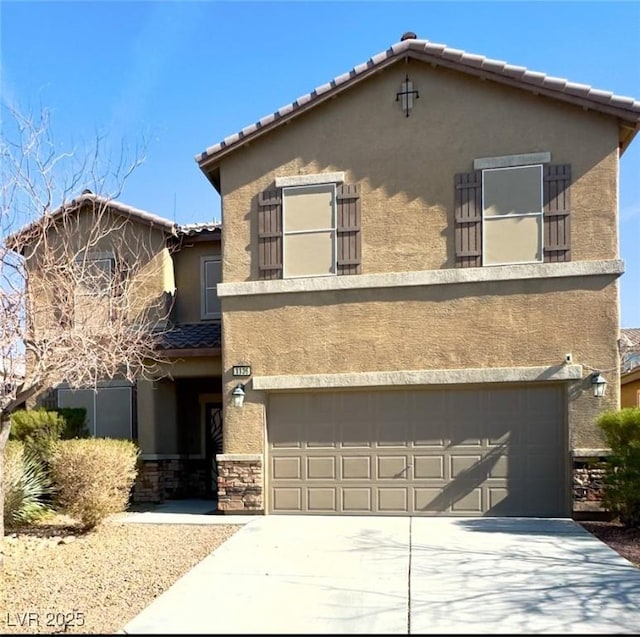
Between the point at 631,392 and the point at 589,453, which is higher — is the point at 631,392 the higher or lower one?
the higher one

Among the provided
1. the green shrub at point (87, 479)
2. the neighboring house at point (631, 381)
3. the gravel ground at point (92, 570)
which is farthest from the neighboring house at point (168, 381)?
the neighboring house at point (631, 381)

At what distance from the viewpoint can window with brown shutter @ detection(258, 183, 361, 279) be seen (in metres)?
10.9

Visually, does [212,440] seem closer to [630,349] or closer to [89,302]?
[89,302]

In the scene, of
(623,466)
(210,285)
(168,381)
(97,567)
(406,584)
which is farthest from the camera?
(210,285)

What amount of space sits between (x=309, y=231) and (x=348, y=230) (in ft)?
2.41

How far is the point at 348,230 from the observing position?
1088 centimetres

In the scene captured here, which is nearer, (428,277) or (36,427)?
(428,277)

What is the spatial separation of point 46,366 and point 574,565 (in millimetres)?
7258

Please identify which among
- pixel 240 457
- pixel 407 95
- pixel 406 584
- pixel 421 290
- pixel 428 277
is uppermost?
pixel 407 95

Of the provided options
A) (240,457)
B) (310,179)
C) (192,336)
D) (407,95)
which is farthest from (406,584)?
(407,95)

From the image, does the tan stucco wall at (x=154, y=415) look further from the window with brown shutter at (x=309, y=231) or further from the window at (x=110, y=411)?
the window with brown shutter at (x=309, y=231)

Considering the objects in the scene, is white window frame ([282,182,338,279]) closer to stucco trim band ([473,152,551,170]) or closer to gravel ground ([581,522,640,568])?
stucco trim band ([473,152,551,170])

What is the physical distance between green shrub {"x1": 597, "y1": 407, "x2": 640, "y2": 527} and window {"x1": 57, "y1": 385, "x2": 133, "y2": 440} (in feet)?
31.7

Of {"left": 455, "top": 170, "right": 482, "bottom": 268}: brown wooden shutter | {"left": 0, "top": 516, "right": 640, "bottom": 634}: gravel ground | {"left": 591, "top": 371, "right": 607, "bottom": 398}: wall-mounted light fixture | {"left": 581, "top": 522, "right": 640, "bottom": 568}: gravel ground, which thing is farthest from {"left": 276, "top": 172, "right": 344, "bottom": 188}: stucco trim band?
{"left": 581, "top": 522, "right": 640, "bottom": 568}: gravel ground
